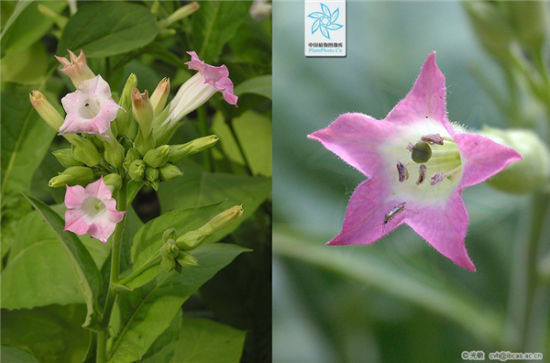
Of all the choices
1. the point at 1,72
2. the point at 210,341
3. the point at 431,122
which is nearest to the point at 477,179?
the point at 431,122

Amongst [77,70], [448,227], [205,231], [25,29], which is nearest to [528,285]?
[448,227]

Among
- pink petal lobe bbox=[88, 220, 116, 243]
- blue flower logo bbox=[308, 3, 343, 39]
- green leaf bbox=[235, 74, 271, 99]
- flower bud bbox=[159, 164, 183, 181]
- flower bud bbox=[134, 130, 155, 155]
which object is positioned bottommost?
pink petal lobe bbox=[88, 220, 116, 243]

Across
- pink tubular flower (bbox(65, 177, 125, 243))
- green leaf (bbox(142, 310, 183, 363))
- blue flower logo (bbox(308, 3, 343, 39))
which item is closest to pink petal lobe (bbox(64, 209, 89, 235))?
pink tubular flower (bbox(65, 177, 125, 243))

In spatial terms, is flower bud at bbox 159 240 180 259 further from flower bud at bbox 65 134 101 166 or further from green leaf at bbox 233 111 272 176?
green leaf at bbox 233 111 272 176

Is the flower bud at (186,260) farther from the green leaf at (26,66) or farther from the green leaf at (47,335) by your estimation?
the green leaf at (26,66)

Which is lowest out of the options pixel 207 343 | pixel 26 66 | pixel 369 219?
pixel 207 343

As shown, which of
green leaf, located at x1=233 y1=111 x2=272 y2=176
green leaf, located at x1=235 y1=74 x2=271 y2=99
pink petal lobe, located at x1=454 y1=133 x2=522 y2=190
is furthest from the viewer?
green leaf, located at x1=233 y1=111 x2=272 y2=176

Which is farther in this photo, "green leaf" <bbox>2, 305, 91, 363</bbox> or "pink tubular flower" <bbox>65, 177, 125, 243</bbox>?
"green leaf" <bbox>2, 305, 91, 363</bbox>

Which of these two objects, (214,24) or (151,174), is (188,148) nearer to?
(151,174)

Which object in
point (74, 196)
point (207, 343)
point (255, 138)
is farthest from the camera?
point (255, 138)
